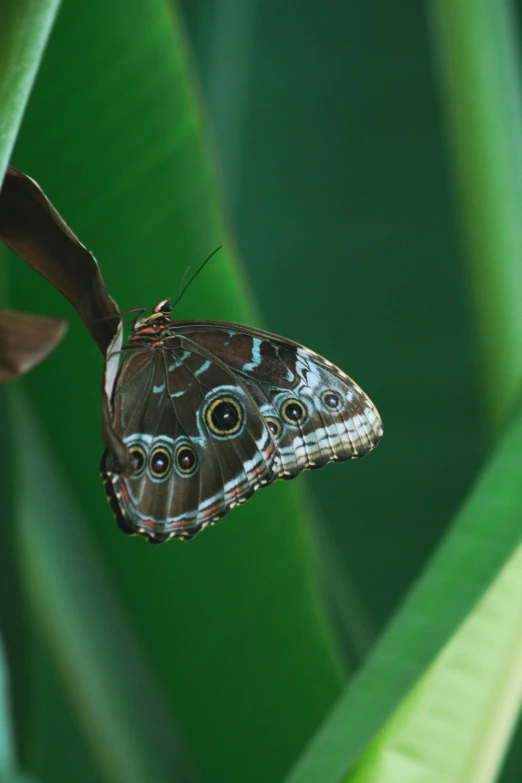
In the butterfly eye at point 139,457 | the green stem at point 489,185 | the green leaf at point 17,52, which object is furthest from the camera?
the green stem at point 489,185

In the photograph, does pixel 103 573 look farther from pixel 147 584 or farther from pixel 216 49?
pixel 216 49

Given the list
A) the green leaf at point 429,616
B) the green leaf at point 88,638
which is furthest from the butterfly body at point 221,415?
the green leaf at point 88,638

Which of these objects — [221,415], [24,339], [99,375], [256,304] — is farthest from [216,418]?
[256,304]

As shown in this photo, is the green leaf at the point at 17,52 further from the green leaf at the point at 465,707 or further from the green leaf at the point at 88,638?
the green leaf at the point at 88,638

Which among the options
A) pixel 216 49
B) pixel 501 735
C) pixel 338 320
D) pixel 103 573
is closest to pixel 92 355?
pixel 103 573

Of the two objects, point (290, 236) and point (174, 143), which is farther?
point (290, 236)
